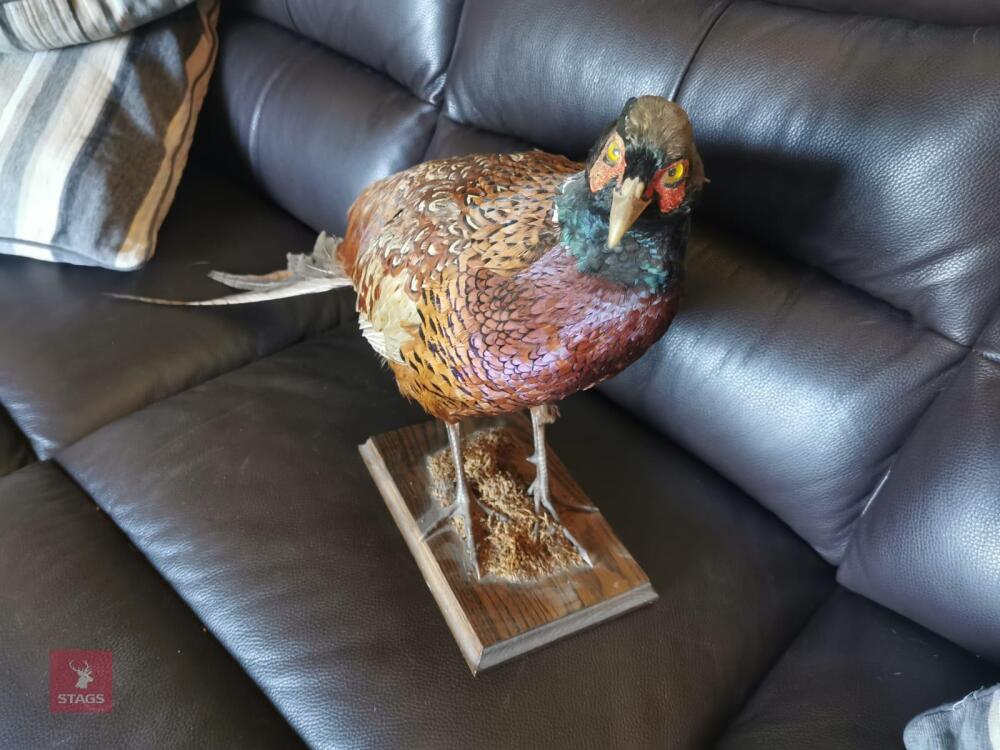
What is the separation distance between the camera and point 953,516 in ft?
2.46

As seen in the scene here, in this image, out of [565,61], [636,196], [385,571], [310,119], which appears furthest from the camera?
[310,119]

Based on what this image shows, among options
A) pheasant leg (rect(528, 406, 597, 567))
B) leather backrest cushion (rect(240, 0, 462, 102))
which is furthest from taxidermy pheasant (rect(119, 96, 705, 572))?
leather backrest cushion (rect(240, 0, 462, 102))

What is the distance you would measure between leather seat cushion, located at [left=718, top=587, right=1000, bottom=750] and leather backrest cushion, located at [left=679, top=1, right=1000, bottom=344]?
36 cm

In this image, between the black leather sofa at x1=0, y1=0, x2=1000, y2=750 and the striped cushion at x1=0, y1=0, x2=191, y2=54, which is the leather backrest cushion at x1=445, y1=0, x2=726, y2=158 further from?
the striped cushion at x1=0, y1=0, x2=191, y2=54

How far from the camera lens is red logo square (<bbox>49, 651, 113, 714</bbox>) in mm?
701

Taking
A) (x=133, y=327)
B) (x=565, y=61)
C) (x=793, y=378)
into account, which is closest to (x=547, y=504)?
(x=793, y=378)

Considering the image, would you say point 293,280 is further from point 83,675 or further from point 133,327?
point 83,675

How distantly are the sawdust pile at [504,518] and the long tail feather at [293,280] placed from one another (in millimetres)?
292

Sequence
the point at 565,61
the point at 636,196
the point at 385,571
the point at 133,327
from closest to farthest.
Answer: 1. the point at 636,196
2. the point at 385,571
3. the point at 565,61
4. the point at 133,327

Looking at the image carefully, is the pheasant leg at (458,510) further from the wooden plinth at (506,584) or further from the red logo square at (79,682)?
the red logo square at (79,682)

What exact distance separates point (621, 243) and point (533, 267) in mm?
82

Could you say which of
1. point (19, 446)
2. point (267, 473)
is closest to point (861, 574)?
point (267, 473)

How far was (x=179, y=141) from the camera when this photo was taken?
4.34ft

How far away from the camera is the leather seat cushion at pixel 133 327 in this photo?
1.00 m
